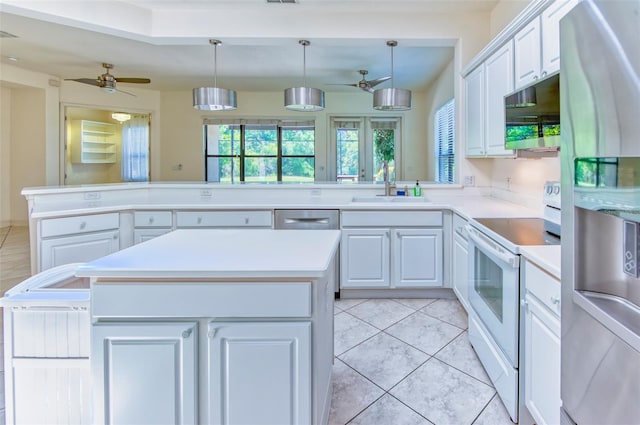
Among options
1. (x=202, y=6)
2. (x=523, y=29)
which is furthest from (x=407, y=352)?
(x=202, y=6)

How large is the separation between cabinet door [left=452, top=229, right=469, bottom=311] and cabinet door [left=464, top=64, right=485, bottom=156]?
816 mm

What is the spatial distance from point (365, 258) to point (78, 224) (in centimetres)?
250

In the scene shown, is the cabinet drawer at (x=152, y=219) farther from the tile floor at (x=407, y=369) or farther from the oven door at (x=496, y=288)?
the oven door at (x=496, y=288)

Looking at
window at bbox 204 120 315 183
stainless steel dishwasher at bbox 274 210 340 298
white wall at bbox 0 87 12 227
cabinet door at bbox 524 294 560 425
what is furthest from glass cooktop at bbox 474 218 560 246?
white wall at bbox 0 87 12 227

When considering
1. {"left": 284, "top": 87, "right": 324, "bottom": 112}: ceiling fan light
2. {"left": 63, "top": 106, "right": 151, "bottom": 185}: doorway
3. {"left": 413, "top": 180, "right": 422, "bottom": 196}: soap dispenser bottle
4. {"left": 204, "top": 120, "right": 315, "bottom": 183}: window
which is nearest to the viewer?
{"left": 413, "top": 180, "right": 422, "bottom": 196}: soap dispenser bottle

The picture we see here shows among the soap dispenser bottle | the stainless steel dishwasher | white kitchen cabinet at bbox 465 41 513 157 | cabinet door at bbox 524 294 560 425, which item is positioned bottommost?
cabinet door at bbox 524 294 560 425

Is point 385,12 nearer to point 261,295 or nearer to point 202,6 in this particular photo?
point 202,6

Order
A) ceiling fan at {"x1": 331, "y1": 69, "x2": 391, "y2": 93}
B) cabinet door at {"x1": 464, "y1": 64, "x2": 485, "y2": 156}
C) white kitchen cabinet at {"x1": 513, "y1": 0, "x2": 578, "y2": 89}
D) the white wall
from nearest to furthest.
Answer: white kitchen cabinet at {"x1": 513, "y1": 0, "x2": 578, "y2": 89}
cabinet door at {"x1": 464, "y1": 64, "x2": 485, "y2": 156}
ceiling fan at {"x1": 331, "y1": 69, "x2": 391, "y2": 93}
the white wall

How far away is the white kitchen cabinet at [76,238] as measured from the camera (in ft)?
9.23

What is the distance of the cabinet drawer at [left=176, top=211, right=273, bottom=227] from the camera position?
319 cm

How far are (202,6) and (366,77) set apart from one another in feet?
10.6

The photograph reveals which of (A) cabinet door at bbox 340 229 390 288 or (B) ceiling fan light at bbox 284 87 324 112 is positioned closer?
(A) cabinet door at bbox 340 229 390 288

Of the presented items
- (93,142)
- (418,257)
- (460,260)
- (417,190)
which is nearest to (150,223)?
(418,257)

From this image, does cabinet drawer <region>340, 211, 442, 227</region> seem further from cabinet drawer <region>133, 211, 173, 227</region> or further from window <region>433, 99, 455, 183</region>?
window <region>433, 99, 455, 183</region>
